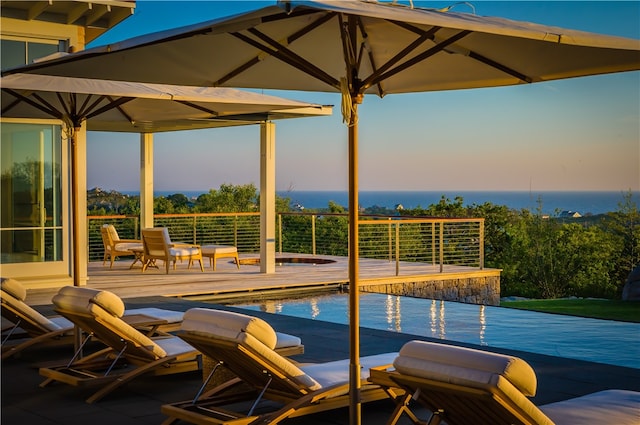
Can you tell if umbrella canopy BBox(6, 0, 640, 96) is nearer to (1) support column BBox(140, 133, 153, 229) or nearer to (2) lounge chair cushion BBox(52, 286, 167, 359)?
(2) lounge chair cushion BBox(52, 286, 167, 359)

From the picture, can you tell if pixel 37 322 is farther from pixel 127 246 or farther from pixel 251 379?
pixel 127 246

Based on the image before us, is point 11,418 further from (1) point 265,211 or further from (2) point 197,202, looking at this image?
(2) point 197,202

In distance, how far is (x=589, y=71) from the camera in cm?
476

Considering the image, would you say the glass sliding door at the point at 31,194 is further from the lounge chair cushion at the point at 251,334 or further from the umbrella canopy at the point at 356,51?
the lounge chair cushion at the point at 251,334

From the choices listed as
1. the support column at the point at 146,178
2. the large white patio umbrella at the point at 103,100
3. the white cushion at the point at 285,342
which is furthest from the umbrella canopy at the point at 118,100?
the support column at the point at 146,178

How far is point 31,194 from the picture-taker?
38.4 ft

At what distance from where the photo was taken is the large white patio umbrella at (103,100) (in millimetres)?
6391

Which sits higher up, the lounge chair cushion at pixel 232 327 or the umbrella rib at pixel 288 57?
the umbrella rib at pixel 288 57

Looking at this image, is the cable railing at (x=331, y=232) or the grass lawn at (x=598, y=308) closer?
the grass lawn at (x=598, y=308)

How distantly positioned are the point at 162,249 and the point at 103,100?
5.77 m

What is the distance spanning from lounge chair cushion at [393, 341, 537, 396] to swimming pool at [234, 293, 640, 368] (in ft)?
13.4

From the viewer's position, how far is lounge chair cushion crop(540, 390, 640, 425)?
394 cm

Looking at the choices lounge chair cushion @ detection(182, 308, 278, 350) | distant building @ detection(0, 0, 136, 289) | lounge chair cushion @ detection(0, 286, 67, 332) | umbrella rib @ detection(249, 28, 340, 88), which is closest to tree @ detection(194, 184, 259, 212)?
distant building @ detection(0, 0, 136, 289)

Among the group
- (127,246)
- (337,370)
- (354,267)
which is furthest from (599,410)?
(127,246)
